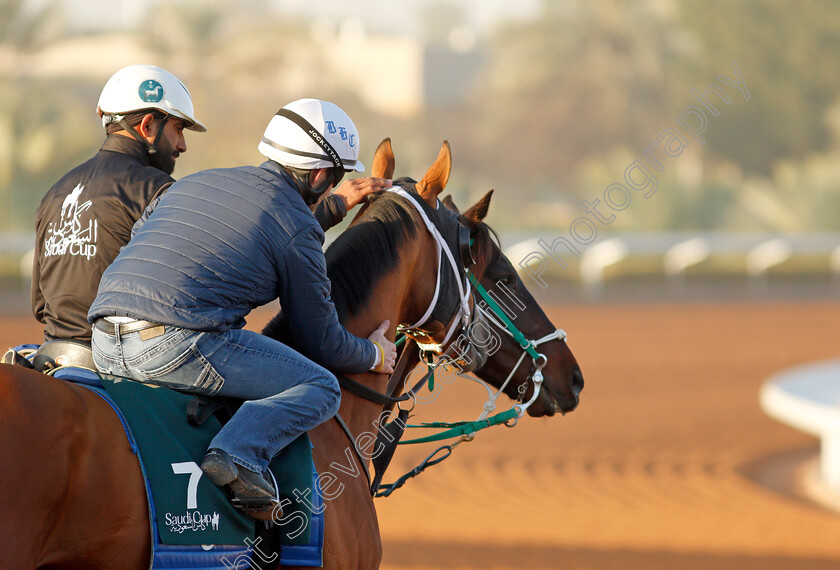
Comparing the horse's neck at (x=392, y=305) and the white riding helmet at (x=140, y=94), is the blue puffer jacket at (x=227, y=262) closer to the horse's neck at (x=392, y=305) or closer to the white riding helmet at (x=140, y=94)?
the horse's neck at (x=392, y=305)

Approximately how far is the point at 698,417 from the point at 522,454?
288 centimetres

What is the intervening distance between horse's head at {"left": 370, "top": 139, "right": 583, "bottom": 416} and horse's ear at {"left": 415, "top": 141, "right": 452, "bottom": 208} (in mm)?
169

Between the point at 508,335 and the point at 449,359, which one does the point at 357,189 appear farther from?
the point at 508,335

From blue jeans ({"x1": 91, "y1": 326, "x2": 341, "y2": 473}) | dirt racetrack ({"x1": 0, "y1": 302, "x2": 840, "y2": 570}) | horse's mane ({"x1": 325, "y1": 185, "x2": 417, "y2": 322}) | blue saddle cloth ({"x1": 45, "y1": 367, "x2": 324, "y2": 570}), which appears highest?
horse's mane ({"x1": 325, "y1": 185, "x2": 417, "y2": 322})

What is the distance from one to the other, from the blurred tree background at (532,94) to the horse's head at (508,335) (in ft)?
81.1

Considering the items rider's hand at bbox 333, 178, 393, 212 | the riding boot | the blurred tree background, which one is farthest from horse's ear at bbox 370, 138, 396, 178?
the blurred tree background

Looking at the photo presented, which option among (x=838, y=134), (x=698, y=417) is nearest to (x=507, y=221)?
(x=838, y=134)

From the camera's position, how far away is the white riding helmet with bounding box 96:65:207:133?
3.71 m

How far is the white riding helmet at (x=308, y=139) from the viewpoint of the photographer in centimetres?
309

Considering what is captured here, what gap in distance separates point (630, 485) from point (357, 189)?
20.2 ft

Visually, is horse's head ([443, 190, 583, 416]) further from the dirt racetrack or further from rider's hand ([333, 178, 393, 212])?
the dirt racetrack

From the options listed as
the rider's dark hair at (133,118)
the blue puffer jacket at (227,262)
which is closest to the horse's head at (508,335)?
the blue puffer jacket at (227,262)

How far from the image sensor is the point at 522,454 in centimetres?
984

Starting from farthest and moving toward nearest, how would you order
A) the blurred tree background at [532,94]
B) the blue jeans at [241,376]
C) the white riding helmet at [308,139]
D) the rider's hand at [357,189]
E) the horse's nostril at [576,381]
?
the blurred tree background at [532,94] < the horse's nostril at [576,381] < the rider's hand at [357,189] < the white riding helmet at [308,139] < the blue jeans at [241,376]
